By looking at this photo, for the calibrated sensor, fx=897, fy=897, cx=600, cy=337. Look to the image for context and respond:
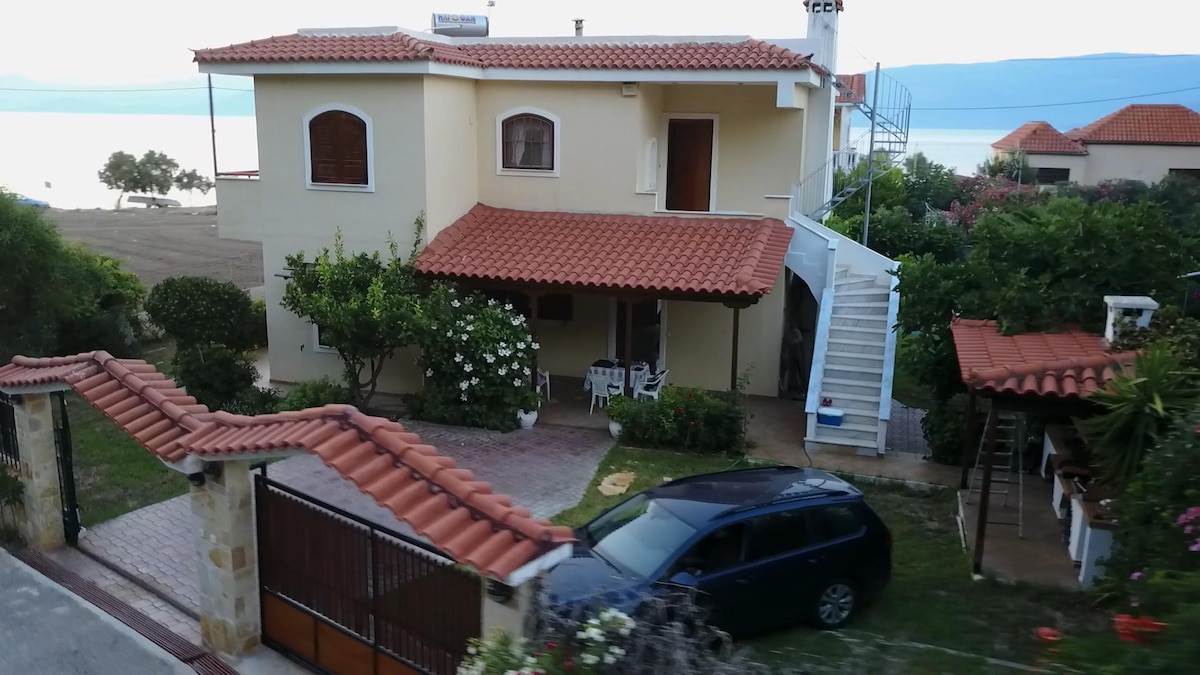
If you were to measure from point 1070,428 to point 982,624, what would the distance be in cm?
434

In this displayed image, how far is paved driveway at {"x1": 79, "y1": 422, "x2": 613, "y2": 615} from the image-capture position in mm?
9829

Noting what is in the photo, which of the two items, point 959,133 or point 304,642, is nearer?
point 304,642

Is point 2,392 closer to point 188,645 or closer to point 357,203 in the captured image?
point 188,645

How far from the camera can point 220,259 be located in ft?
109

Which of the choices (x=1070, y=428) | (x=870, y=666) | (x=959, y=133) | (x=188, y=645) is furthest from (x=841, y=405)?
(x=959, y=133)

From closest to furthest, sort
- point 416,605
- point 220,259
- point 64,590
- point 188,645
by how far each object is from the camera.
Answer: point 416,605 < point 188,645 < point 64,590 < point 220,259

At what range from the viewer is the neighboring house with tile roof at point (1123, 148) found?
40000mm

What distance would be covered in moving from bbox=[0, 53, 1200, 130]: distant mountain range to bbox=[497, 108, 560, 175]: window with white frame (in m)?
63.9

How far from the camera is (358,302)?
46.5ft

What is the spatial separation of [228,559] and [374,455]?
2273 mm

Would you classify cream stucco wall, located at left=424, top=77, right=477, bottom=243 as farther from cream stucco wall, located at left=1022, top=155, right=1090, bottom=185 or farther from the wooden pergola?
cream stucco wall, located at left=1022, top=155, right=1090, bottom=185

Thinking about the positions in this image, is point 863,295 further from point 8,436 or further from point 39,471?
point 8,436

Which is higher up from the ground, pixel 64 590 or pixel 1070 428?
pixel 1070 428

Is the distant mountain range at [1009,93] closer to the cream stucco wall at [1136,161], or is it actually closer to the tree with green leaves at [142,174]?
the tree with green leaves at [142,174]
